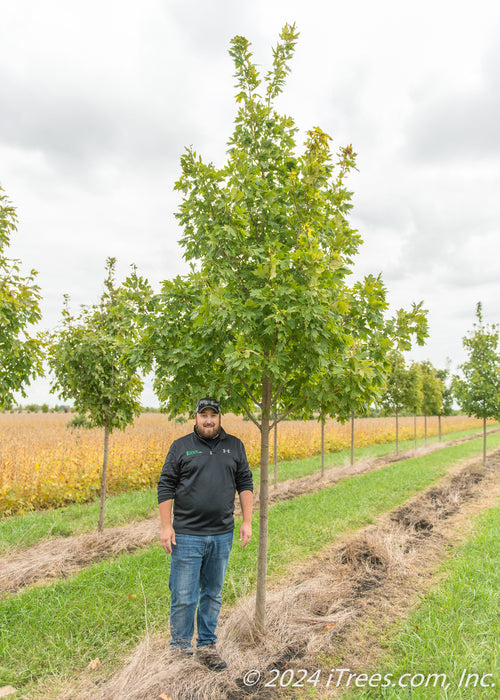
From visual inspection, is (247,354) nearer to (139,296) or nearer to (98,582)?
(139,296)

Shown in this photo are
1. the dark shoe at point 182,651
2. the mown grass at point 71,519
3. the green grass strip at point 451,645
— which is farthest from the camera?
the mown grass at point 71,519

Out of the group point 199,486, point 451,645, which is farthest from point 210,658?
point 451,645

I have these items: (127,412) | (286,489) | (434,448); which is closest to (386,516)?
(286,489)

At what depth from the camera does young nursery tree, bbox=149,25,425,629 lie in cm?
367

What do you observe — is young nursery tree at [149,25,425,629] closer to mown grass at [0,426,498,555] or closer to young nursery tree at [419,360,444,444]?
mown grass at [0,426,498,555]

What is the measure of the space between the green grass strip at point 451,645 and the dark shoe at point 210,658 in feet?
3.46

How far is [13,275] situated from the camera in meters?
5.83

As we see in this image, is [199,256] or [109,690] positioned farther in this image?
[199,256]

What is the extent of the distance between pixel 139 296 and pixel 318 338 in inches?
76.3

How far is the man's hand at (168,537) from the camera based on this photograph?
354 centimetres

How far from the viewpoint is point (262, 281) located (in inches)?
159

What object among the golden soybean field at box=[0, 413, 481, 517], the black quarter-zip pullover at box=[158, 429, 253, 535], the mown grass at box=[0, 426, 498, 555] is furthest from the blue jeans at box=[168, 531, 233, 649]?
the golden soybean field at box=[0, 413, 481, 517]

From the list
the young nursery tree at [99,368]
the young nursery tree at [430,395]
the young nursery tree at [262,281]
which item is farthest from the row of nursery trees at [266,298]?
the young nursery tree at [430,395]

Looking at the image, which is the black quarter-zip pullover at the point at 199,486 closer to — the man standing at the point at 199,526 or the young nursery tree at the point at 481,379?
the man standing at the point at 199,526
